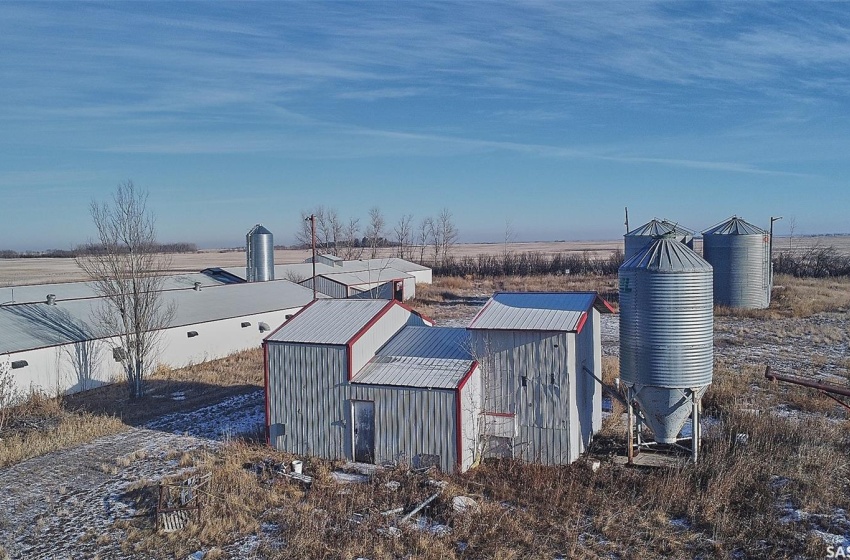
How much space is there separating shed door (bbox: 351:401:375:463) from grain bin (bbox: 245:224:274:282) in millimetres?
27726

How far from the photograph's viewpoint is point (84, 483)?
13.9 m

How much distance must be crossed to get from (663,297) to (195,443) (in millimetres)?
12050

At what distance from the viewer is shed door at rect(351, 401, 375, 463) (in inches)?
574

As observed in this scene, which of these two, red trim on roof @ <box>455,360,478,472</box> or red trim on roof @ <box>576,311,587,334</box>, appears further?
red trim on roof @ <box>576,311,587,334</box>

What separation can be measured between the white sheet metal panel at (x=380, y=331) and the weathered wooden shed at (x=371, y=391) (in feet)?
0.08

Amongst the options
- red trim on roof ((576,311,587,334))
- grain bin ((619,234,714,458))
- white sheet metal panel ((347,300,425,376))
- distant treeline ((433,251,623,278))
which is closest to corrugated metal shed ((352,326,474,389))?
white sheet metal panel ((347,300,425,376))

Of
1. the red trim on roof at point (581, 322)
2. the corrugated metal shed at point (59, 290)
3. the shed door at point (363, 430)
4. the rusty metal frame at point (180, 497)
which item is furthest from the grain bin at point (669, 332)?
the corrugated metal shed at point (59, 290)

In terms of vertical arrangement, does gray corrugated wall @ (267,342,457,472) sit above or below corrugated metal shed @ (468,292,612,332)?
below

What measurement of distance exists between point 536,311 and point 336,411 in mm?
5232

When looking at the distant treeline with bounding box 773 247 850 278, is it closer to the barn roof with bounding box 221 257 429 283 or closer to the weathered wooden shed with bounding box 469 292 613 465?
the barn roof with bounding box 221 257 429 283

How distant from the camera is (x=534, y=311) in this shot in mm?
15047

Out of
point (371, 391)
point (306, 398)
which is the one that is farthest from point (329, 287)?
point (371, 391)

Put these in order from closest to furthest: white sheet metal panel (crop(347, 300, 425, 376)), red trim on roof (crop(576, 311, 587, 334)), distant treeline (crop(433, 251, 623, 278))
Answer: red trim on roof (crop(576, 311, 587, 334)), white sheet metal panel (crop(347, 300, 425, 376)), distant treeline (crop(433, 251, 623, 278))

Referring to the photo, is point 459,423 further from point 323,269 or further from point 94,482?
point 323,269
